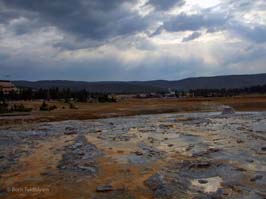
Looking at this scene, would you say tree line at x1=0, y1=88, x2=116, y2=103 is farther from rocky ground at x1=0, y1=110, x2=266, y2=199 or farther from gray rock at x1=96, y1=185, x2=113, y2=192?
gray rock at x1=96, y1=185, x2=113, y2=192

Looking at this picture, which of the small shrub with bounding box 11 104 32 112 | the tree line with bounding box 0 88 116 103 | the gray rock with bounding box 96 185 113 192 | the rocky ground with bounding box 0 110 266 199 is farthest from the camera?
the tree line with bounding box 0 88 116 103

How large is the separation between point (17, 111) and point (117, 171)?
48.8 m

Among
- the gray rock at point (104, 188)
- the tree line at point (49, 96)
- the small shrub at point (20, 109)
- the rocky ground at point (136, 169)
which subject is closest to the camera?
the rocky ground at point (136, 169)

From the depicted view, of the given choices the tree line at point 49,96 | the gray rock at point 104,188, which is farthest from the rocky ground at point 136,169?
the tree line at point 49,96

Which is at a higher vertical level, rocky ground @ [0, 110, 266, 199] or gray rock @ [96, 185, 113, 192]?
gray rock @ [96, 185, 113, 192]

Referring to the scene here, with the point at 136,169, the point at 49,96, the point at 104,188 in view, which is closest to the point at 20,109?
the point at 49,96

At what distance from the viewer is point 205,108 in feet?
233

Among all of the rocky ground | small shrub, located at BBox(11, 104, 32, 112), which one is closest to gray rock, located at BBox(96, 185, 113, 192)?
the rocky ground

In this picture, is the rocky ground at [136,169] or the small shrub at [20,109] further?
the small shrub at [20,109]

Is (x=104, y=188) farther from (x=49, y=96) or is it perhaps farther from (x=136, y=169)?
(x=49, y=96)

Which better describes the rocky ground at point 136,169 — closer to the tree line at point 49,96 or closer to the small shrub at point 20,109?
the small shrub at point 20,109

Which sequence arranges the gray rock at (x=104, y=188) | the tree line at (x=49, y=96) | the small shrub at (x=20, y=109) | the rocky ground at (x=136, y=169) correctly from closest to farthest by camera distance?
the rocky ground at (x=136, y=169)
the gray rock at (x=104, y=188)
the small shrub at (x=20, y=109)
the tree line at (x=49, y=96)

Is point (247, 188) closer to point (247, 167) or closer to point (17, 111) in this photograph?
point (247, 167)

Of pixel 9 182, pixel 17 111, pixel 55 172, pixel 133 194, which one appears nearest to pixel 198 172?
pixel 133 194
